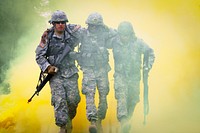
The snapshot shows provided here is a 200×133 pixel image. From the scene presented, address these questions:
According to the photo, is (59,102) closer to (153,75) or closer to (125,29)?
(125,29)

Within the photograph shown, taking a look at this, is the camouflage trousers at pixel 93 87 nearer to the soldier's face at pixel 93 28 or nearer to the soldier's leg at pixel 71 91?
the soldier's leg at pixel 71 91

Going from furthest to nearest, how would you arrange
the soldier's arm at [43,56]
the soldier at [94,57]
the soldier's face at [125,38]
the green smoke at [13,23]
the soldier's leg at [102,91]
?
1. the green smoke at [13,23]
2. the soldier's face at [125,38]
3. the soldier's leg at [102,91]
4. the soldier at [94,57]
5. the soldier's arm at [43,56]

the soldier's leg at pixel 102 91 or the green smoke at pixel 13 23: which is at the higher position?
the green smoke at pixel 13 23

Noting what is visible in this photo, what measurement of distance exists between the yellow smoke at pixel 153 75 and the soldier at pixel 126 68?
1080 millimetres

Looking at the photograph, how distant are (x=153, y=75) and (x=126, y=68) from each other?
426cm

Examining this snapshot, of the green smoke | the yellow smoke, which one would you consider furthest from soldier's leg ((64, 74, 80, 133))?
the green smoke

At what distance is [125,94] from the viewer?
1159 centimetres

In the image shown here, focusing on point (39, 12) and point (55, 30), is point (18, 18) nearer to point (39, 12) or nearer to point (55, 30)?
point (39, 12)

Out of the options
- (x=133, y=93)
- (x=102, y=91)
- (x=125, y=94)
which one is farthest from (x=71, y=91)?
(x=133, y=93)

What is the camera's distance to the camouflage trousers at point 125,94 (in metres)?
11.5

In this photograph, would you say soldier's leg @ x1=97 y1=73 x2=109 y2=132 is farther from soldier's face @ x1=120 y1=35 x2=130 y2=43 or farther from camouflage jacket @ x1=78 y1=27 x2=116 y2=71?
soldier's face @ x1=120 y1=35 x2=130 y2=43

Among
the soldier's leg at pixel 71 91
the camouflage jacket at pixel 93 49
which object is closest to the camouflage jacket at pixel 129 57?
the camouflage jacket at pixel 93 49

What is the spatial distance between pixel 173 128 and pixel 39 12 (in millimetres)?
6941

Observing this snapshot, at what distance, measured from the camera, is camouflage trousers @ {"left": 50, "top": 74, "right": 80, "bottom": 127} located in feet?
36.2
